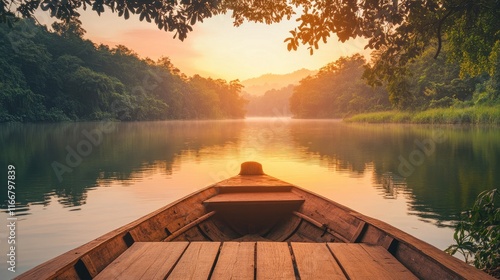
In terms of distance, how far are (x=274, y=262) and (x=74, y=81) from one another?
2166 inches

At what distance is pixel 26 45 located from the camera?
4634 centimetres

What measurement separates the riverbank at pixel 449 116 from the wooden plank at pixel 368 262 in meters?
31.2

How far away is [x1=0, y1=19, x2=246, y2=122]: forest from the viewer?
146 ft

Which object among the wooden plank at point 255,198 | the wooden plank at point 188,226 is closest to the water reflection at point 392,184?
the wooden plank at point 255,198

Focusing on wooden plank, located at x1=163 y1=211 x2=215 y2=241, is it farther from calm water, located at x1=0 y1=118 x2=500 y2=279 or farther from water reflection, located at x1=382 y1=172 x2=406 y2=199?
water reflection, located at x1=382 y1=172 x2=406 y2=199

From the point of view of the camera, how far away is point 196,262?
3420 mm

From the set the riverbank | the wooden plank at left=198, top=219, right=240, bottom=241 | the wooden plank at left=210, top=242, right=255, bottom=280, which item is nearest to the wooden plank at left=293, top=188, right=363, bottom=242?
the wooden plank at left=198, top=219, right=240, bottom=241

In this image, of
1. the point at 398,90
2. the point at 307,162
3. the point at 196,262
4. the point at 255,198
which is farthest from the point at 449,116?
the point at 196,262

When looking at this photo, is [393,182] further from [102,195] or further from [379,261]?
[379,261]

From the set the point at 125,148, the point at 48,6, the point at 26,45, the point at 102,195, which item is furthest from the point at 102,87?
the point at 48,6

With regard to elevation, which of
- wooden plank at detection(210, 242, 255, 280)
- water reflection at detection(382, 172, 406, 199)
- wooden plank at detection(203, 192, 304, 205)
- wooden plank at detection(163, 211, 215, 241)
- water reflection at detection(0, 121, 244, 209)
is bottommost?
water reflection at detection(382, 172, 406, 199)

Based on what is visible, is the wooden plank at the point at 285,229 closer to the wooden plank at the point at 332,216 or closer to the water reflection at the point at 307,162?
the wooden plank at the point at 332,216

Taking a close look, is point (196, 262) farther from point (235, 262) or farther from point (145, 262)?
point (145, 262)

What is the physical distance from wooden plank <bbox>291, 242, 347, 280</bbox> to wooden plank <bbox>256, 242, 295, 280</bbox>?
0.26 ft
